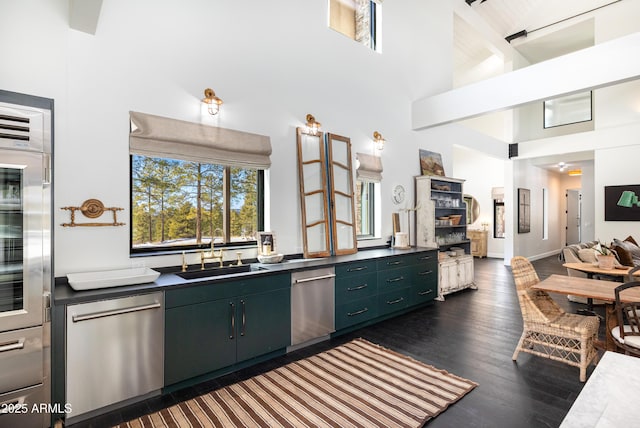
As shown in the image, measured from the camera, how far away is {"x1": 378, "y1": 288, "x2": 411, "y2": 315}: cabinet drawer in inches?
168

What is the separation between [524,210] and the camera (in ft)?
30.7

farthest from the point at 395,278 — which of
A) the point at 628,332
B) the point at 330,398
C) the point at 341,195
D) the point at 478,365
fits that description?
the point at 628,332

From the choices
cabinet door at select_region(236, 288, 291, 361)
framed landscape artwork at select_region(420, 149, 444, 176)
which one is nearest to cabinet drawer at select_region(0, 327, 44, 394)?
cabinet door at select_region(236, 288, 291, 361)

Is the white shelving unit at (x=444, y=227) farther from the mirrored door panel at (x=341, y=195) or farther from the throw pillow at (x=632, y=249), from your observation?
the throw pillow at (x=632, y=249)

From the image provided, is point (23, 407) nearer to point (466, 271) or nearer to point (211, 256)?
point (211, 256)

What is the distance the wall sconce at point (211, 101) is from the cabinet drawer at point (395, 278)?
2.75 m

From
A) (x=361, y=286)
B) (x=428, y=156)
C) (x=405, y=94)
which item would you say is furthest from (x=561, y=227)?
(x=361, y=286)

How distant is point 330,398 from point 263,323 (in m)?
0.92

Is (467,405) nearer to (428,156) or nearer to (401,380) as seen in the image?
(401,380)

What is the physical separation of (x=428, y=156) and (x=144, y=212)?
4.89 meters

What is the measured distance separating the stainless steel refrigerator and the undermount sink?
1143 mm

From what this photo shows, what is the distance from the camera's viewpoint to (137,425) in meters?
2.22

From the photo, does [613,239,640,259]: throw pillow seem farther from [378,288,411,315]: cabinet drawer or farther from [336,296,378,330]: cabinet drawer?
[336,296,378,330]: cabinet drawer

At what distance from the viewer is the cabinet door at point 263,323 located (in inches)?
117
